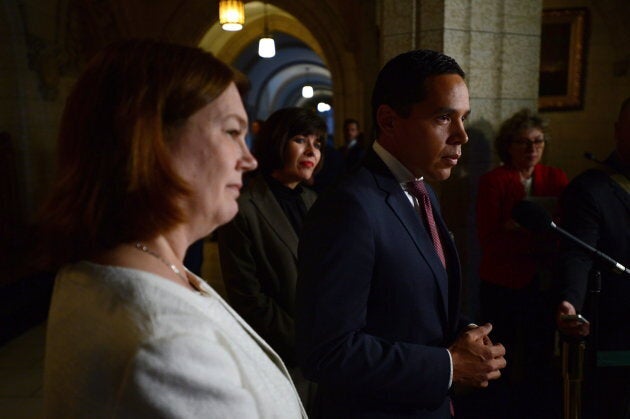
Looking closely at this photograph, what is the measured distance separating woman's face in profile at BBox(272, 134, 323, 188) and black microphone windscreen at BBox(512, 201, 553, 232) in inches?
45.1

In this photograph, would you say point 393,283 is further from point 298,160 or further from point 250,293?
point 298,160

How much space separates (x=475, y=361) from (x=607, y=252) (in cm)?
131

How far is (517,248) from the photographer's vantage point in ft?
9.68

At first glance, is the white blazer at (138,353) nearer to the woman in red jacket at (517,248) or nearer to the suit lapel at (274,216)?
the suit lapel at (274,216)

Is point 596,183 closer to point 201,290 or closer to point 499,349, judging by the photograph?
point 499,349

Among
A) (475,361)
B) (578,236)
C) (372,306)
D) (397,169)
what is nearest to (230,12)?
(578,236)

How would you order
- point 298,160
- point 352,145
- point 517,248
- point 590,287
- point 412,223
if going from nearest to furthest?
point 412,223 < point 590,287 < point 298,160 < point 517,248 < point 352,145

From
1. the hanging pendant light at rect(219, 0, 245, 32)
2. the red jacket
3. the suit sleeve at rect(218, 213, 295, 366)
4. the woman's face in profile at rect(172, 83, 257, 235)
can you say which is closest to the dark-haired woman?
the suit sleeve at rect(218, 213, 295, 366)

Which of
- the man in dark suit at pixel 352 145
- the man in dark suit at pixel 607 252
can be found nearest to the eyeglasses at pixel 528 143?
the man in dark suit at pixel 607 252

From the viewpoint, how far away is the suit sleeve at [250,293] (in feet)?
7.23

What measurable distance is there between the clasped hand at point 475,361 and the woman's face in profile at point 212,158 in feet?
2.57

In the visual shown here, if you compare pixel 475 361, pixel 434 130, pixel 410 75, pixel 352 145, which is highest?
pixel 410 75

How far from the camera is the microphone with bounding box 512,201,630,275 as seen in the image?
1538 mm

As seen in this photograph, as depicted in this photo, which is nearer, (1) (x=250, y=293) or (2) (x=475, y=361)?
(2) (x=475, y=361)
